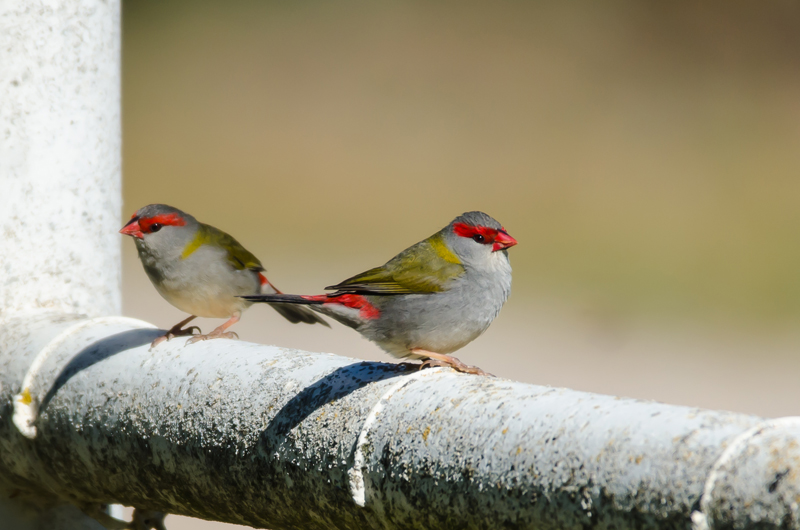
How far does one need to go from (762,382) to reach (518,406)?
22.6 feet

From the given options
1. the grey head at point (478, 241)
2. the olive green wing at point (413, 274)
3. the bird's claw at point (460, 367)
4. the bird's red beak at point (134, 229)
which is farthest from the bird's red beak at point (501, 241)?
the bird's red beak at point (134, 229)

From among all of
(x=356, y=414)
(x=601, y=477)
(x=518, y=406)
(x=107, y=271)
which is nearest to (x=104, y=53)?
(x=107, y=271)

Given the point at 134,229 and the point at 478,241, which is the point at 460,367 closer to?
the point at 478,241

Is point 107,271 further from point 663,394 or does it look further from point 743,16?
point 743,16

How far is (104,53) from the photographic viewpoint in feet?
9.20

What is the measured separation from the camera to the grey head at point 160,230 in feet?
11.0

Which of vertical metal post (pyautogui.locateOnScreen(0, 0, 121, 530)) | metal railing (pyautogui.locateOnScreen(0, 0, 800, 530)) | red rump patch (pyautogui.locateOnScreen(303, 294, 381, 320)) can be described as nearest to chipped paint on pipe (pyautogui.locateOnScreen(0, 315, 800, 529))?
metal railing (pyautogui.locateOnScreen(0, 0, 800, 530))

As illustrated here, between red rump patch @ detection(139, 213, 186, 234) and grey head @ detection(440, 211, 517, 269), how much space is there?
118 centimetres

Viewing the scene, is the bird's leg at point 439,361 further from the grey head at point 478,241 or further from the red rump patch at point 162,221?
the red rump patch at point 162,221

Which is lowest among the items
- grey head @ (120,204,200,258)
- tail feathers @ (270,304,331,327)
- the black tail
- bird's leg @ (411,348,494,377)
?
tail feathers @ (270,304,331,327)

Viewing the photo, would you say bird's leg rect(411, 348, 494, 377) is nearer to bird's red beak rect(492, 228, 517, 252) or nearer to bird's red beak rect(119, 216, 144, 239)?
bird's red beak rect(492, 228, 517, 252)

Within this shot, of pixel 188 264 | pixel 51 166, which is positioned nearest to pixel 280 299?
pixel 51 166

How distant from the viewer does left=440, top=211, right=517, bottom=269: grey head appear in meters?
2.79

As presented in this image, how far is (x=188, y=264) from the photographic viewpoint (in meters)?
3.34
